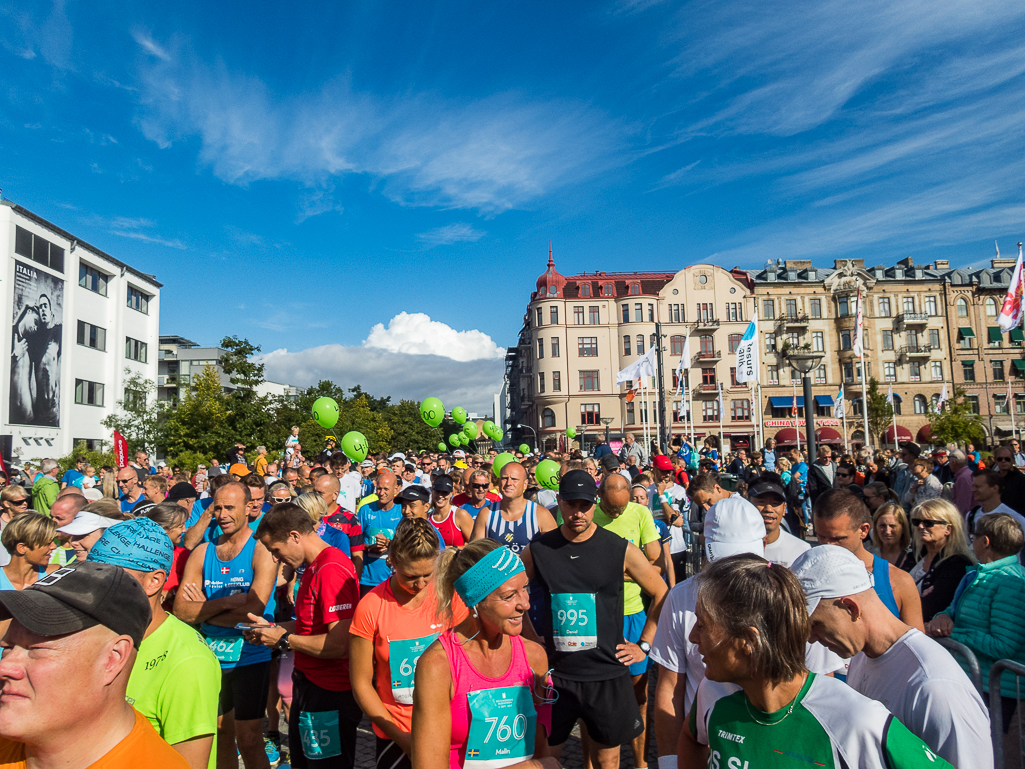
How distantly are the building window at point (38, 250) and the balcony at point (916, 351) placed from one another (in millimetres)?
67103

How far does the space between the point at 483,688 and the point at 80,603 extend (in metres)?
1.50

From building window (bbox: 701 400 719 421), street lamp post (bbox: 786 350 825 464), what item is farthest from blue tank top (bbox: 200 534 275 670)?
building window (bbox: 701 400 719 421)

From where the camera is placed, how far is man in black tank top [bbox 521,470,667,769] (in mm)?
3779

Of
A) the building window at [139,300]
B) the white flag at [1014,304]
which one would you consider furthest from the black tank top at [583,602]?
the building window at [139,300]

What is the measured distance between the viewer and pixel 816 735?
181cm

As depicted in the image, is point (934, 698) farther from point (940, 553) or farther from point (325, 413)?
point (325, 413)

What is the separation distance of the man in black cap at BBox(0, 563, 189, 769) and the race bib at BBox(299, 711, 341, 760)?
7.04 feet

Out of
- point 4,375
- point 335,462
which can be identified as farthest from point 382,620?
point 4,375

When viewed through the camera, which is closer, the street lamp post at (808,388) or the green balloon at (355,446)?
the street lamp post at (808,388)

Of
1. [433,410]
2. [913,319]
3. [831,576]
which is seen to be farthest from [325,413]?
[913,319]

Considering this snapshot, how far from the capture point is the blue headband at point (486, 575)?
101 inches

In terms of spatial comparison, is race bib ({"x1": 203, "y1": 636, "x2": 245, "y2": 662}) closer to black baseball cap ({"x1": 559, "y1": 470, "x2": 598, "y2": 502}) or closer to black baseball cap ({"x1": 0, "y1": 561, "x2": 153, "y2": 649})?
black baseball cap ({"x1": 559, "y1": 470, "x2": 598, "y2": 502})

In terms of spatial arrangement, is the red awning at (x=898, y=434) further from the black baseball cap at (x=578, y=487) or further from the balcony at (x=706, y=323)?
the black baseball cap at (x=578, y=487)

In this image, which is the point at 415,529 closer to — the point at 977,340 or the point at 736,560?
the point at 736,560
